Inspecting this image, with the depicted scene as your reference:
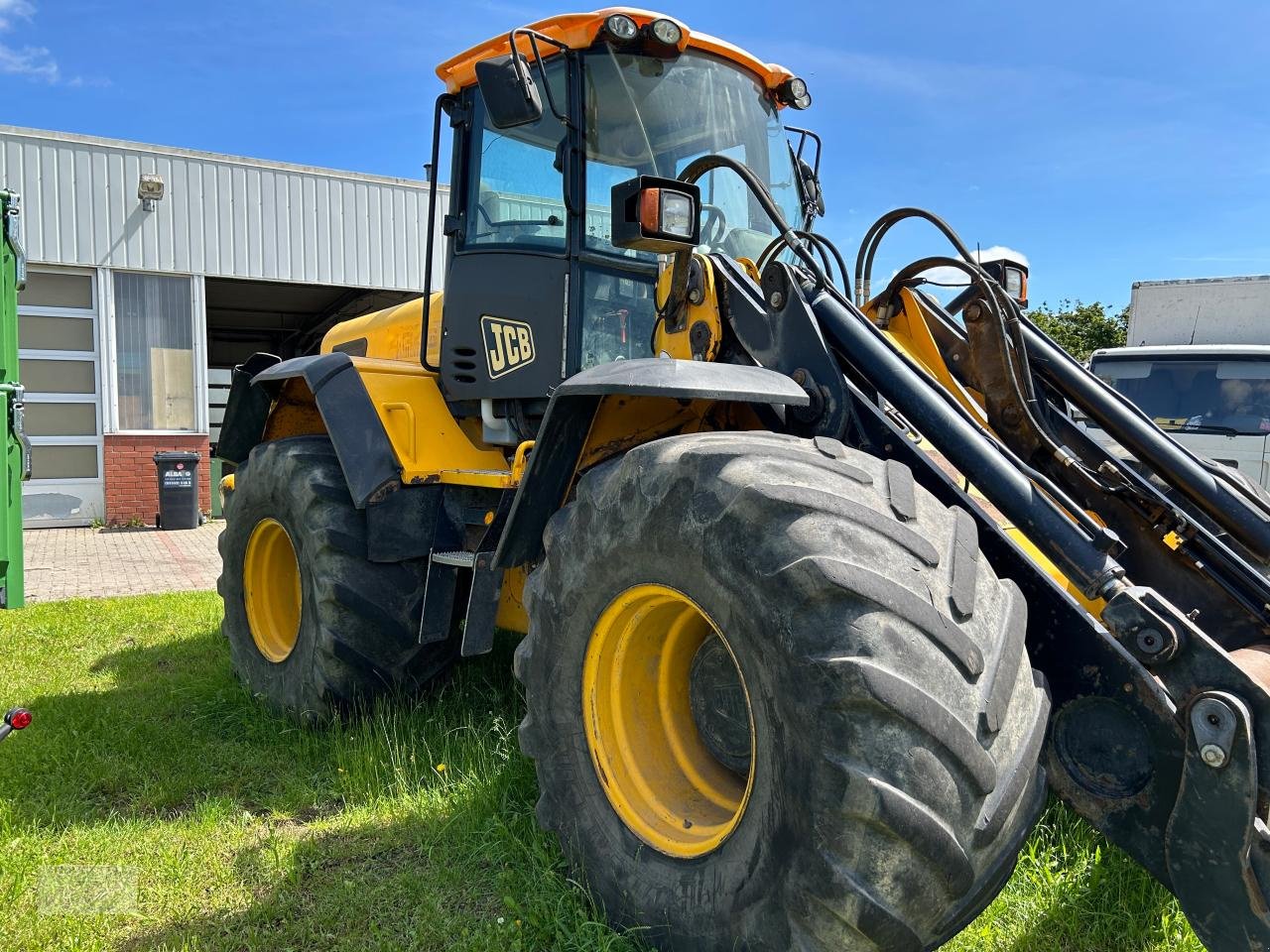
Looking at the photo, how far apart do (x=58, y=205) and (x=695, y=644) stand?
1312cm

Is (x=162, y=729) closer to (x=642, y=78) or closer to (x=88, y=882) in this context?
(x=88, y=882)

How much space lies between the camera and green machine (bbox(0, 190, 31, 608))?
4613 millimetres

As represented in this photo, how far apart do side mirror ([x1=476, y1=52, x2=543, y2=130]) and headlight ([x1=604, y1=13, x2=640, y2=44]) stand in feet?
1.33

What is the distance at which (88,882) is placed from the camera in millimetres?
3168

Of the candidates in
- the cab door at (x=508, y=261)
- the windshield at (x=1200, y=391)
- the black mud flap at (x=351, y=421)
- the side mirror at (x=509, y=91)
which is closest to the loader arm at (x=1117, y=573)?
the side mirror at (x=509, y=91)

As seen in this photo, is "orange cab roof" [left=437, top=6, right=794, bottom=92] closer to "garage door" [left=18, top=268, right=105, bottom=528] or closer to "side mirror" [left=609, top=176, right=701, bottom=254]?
"side mirror" [left=609, top=176, right=701, bottom=254]

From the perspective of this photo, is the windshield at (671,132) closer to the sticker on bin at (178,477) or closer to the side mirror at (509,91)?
the side mirror at (509,91)

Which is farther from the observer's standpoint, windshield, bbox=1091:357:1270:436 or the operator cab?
windshield, bbox=1091:357:1270:436

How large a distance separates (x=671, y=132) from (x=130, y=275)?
1192cm

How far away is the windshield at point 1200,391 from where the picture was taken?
348 inches

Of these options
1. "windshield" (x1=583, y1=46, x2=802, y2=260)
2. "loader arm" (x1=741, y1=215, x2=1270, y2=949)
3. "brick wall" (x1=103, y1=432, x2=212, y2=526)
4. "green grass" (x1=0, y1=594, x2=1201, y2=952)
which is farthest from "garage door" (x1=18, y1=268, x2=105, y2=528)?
"loader arm" (x1=741, y1=215, x2=1270, y2=949)

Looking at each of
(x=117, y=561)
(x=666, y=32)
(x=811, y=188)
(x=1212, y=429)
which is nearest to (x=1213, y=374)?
(x=1212, y=429)

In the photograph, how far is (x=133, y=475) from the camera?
1343cm

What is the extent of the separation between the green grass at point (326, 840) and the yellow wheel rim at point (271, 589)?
336mm
